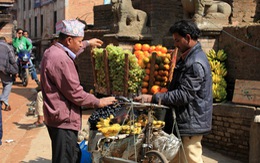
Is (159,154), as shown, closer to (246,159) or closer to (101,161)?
(101,161)

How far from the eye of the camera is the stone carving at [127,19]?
375 inches

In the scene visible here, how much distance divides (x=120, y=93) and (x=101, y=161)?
1.82m

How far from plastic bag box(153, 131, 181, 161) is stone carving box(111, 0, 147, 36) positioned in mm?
5930

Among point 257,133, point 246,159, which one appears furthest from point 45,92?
point 246,159

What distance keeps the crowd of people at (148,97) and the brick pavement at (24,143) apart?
2.57 m

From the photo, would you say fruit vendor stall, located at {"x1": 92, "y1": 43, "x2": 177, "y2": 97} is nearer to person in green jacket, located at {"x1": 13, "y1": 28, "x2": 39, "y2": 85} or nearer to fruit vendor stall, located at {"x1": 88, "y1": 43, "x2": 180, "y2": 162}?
fruit vendor stall, located at {"x1": 88, "y1": 43, "x2": 180, "y2": 162}

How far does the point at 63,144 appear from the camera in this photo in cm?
388

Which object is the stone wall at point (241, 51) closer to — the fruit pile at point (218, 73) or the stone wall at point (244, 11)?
the fruit pile at point (218, 73)

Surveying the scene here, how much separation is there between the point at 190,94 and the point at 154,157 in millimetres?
709

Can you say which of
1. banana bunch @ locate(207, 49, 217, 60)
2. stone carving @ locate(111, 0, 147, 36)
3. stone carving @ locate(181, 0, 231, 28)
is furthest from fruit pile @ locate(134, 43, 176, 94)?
stone carving @ locate(111, 0, 147, 36)

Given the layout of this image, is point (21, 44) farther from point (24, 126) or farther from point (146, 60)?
point (146, 60)

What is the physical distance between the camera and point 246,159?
6.46 meters

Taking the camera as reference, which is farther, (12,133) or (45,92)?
(12,133)

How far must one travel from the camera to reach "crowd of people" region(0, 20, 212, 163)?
3641 millimetres
